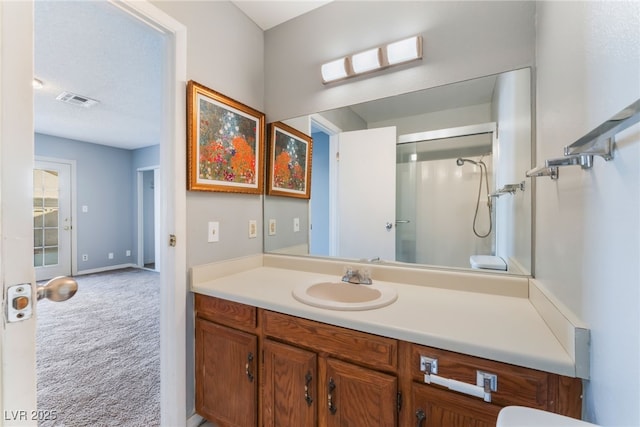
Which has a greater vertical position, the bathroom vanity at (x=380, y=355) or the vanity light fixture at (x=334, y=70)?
the vanity light fixture at (x=334, y=70)

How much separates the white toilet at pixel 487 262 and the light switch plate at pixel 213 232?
1.37m

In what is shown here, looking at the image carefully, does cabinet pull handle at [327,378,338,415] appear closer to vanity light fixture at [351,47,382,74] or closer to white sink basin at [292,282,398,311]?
white sink basin at [292,282,398,311]

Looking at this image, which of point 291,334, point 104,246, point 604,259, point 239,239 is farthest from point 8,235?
point 104,246

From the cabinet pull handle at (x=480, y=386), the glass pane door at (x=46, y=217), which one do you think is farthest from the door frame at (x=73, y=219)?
the cabinet pull handle at (x=480, y=386)

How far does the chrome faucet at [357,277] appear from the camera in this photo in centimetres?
138

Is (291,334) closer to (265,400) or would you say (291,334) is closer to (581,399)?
(265,400)

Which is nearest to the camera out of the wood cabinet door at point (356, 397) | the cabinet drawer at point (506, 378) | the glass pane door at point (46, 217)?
the cabinet drawer at point (506, 378)

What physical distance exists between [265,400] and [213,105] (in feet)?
4.94

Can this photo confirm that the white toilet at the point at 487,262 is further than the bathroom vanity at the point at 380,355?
Yes

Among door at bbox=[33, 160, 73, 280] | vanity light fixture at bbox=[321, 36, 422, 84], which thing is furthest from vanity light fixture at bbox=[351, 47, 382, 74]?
door at bbox=[33, 160, 73, 280]

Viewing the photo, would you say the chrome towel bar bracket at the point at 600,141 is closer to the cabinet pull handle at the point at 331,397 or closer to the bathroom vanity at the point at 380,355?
the bathroom vanity at the point at 380,355

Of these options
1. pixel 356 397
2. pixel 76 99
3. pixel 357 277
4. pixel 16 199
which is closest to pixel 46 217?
pixel 76 99

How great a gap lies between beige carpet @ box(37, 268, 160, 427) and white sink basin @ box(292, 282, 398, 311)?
119cm

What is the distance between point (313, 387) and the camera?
1.05 meters
